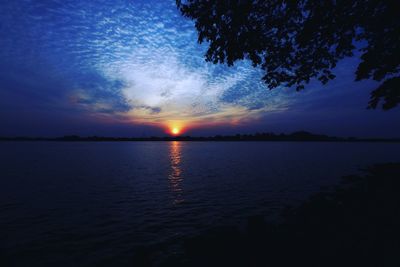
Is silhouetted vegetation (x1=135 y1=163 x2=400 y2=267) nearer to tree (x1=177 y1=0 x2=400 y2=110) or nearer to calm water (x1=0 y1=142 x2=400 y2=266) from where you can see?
calm water (x1=0 y1=142 x2=400 y2=266)

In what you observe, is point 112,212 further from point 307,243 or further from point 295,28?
point 295,28

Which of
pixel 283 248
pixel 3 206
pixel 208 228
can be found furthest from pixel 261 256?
pixel 3 206

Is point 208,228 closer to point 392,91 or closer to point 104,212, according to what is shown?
point 104,212

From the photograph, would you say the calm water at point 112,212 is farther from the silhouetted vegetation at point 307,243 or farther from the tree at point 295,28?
the tree at point 295,28

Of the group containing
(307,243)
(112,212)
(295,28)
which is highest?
(295,28)

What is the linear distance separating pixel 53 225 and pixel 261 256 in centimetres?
1413

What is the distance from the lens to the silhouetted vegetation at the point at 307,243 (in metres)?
7.73

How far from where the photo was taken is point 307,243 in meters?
9.28

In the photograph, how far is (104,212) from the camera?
17.2 meters

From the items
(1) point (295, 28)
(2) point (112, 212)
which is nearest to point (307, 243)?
(1) point (295, 28)

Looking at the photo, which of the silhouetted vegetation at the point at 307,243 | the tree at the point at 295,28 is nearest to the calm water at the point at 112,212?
the silhouetted vegetation at the point at 307,243

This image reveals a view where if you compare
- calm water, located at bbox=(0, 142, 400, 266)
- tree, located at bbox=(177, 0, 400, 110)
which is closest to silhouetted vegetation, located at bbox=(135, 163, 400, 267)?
calm water, located at bbox=(0, 142, 400, 266)

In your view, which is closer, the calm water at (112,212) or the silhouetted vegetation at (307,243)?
the silhouetted vegetation at (307,243)

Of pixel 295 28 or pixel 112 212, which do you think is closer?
pixel 295 28
